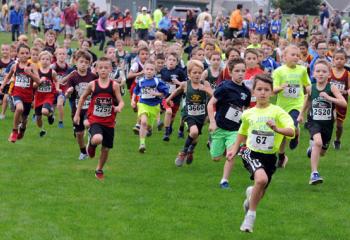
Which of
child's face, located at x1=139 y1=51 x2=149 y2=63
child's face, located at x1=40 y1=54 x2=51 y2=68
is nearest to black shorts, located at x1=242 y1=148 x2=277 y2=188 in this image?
child's face, located at x1=40 y1=54 x2=51 y2=68

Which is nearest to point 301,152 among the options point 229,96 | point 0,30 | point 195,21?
point 229,96

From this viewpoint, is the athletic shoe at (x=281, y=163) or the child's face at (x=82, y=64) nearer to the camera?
the child's face at (x=82, y=64)

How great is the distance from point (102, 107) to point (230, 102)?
73.8 inches

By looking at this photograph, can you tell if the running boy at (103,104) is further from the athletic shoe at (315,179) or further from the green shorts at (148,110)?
the green shorts at (148,110)

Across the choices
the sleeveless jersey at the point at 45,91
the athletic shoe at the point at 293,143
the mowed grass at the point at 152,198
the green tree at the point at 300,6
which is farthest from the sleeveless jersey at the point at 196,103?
the green tree at the point at 300,6

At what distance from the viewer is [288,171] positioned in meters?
13.1

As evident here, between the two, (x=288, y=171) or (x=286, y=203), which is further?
(x=288, y=171)

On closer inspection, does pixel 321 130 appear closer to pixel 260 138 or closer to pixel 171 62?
pixel 260 138

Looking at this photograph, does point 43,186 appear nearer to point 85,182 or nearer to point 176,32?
point 85,182

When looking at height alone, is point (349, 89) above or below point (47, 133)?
above

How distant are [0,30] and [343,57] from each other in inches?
1239

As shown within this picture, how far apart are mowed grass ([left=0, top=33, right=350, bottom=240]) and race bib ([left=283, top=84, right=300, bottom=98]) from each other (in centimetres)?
127

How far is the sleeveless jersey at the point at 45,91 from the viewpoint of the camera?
49.6 feet

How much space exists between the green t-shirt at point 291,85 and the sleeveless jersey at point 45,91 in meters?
4.53
